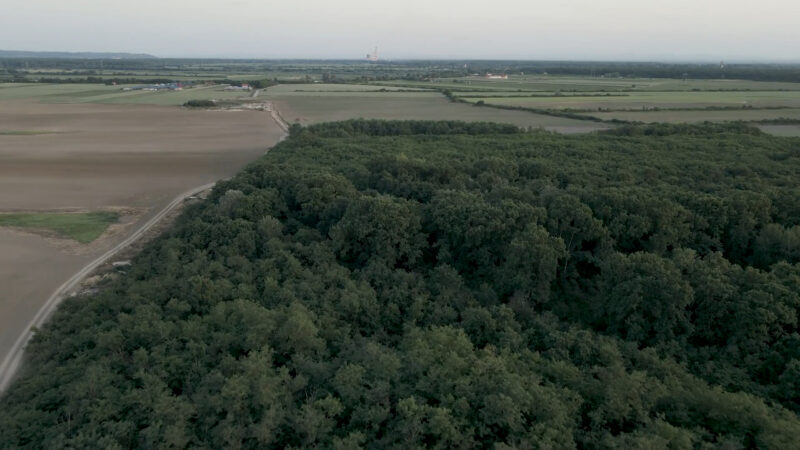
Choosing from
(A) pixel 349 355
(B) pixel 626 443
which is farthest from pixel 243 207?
(B) pixel 626 443

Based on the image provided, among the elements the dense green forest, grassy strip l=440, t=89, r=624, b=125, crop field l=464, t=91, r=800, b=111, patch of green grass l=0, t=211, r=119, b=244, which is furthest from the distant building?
the dense green forest

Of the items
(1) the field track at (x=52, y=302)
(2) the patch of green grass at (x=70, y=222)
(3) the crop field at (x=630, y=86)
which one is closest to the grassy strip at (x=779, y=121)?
(3) the crop field at (x=630, y=86)

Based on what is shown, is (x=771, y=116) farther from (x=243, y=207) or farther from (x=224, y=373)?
(x=224, y=373)

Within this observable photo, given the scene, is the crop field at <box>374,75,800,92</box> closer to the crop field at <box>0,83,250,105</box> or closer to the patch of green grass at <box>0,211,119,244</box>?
the crop field at <box>0,83,250,105</box>

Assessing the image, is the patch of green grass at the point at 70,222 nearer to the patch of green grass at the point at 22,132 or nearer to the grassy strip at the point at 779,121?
the patch of green grass at the point at 22,132

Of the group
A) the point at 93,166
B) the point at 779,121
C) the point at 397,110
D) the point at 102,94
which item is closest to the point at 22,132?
the point at 93,166
